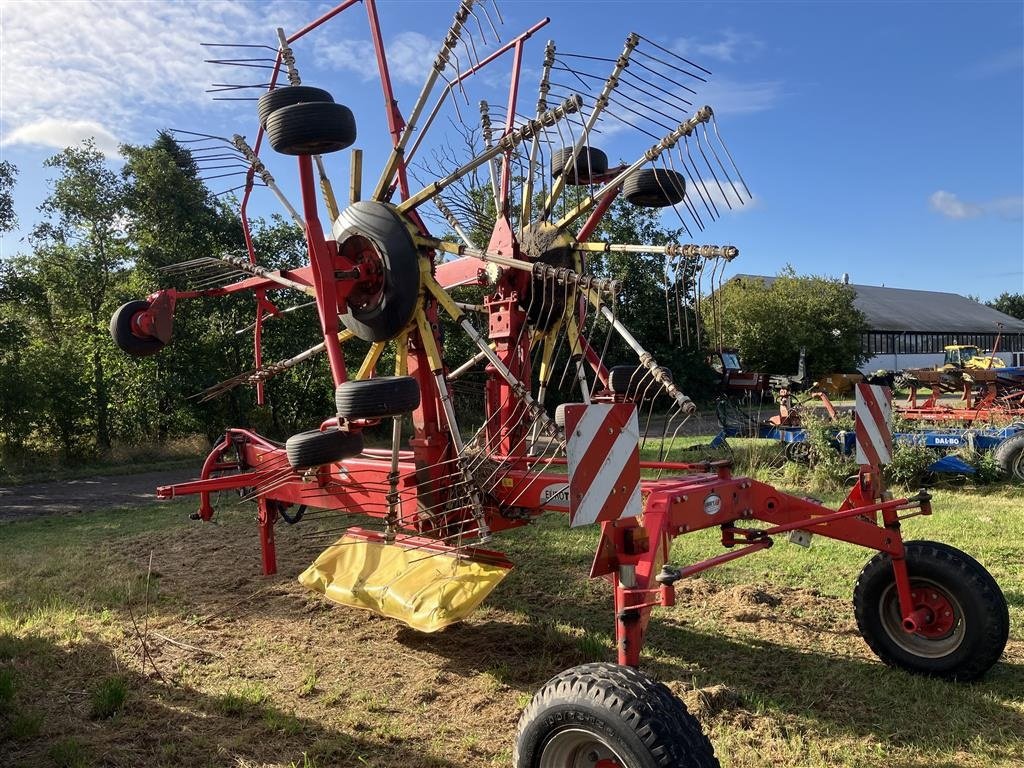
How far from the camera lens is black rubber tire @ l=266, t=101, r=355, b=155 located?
134 inches

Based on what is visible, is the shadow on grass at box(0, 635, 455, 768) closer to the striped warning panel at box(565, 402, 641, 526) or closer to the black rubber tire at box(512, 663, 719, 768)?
the black rubber tire at box(512, 663, 719, 768)

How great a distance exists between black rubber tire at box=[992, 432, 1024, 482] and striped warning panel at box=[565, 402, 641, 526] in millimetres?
8530

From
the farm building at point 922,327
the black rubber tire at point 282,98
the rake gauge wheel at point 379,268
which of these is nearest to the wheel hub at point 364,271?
the rake gauge wheel at point 379,268

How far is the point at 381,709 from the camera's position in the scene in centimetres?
379

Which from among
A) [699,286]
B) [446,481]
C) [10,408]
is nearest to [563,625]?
[446,481]

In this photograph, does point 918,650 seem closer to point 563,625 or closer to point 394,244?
point 563,625

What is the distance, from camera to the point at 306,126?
3393mm

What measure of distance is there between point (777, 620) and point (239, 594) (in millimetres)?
3995

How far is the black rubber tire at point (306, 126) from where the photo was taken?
11.1ft

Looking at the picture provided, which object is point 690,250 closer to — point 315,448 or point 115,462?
point 315,448

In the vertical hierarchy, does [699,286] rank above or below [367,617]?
above

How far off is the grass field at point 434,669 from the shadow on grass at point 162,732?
0.04ft

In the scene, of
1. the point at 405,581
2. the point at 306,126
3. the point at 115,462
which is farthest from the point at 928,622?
the point at 115,462

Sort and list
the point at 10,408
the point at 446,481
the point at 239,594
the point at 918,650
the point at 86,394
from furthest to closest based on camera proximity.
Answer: the point at 86,394
the point at 10,408
the point at 239,594
the point at 446,481
the point at 918,650
